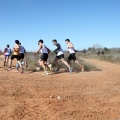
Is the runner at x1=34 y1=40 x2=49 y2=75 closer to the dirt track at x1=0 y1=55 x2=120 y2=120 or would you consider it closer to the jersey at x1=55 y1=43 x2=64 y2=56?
the jersey at x1=55 y1=43 x2=64 y2=56

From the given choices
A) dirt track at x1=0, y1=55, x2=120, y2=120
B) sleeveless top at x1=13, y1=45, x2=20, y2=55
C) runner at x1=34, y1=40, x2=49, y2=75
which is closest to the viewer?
dirt track at x1=0, y1=55, x2=120, y2=120

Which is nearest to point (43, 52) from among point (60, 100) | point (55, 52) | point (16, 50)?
point (55, 52)

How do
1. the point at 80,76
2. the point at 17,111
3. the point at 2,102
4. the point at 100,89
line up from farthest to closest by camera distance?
the point at 80,76 < the point at 100,89 < the point at 2,102 < the point at 17,111

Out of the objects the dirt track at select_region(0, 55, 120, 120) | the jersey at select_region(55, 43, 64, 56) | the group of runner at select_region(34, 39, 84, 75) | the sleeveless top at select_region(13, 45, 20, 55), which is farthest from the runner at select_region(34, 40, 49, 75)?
the dirt track at select_region(0, 55, 120, 120)

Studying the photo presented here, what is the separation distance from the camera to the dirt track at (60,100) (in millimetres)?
7527

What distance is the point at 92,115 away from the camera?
7598 mm

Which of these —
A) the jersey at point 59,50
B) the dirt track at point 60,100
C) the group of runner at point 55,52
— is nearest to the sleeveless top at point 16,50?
the group of runner at point 55,52

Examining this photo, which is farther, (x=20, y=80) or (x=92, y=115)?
(x=20, y=80)

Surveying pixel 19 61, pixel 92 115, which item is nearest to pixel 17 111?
pixel 92 115

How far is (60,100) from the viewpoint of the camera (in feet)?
28.6

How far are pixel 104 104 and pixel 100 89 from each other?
6.80ft

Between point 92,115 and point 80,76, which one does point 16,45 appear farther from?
point 92,115

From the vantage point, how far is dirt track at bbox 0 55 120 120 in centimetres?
753

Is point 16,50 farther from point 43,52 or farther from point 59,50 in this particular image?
point 59,50
